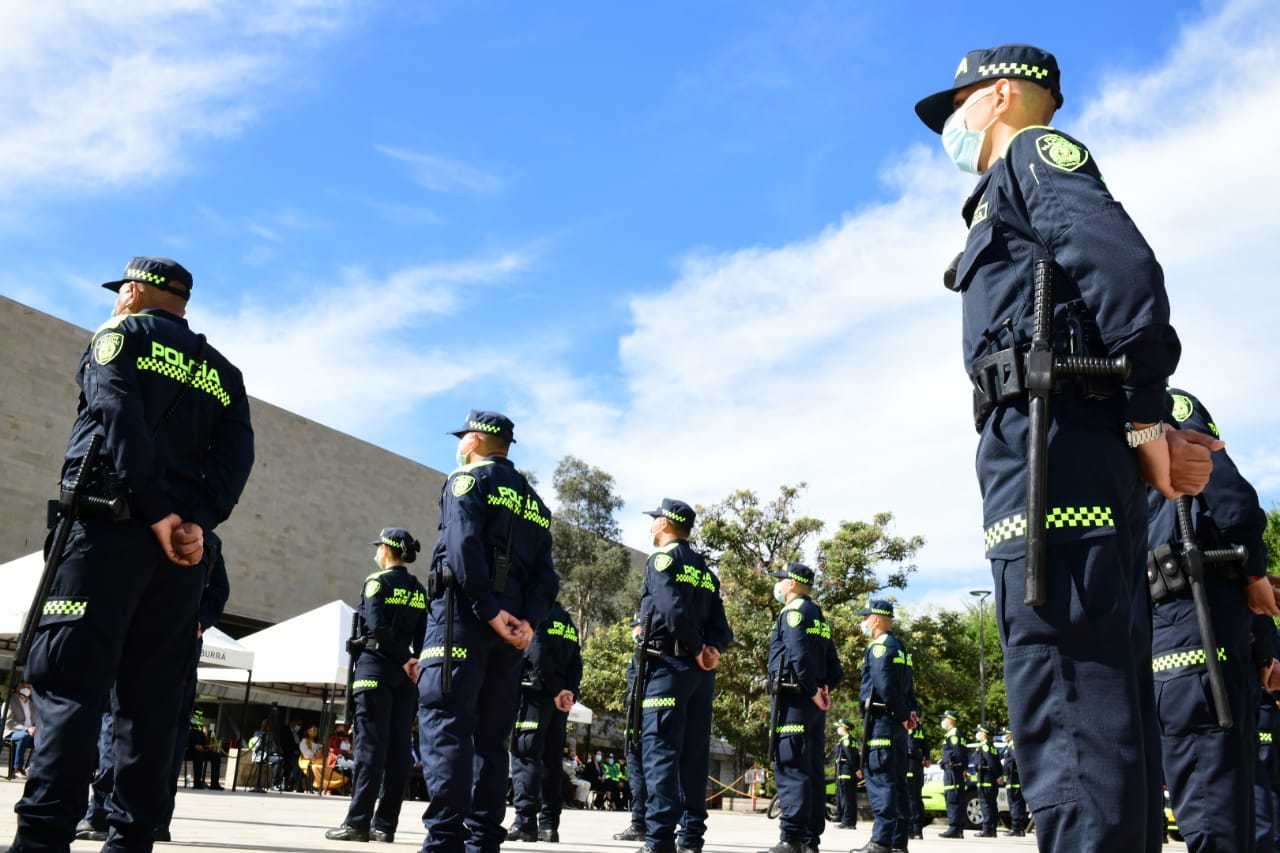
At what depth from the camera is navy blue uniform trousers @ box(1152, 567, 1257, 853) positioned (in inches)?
192

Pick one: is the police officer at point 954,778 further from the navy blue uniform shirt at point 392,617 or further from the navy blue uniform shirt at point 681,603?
the navy blue uniform shirt at point 392,617

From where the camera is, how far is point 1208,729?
16.5ft

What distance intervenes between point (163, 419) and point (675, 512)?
5282 mm

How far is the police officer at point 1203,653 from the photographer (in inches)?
193

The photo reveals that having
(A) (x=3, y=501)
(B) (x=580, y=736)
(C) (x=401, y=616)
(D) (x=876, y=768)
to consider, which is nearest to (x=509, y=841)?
(C) (x=401, y=616)

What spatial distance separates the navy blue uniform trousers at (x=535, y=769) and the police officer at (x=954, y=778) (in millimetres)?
11477

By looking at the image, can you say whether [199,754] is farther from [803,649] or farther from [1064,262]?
[1064,262]

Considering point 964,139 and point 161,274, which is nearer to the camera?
point 964,139

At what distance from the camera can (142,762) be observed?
4.38 m

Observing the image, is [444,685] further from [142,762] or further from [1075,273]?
[1075,273]

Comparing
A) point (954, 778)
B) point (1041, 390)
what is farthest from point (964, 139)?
point (954, 778)

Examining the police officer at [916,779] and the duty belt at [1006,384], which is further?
the police officer at [916,779]

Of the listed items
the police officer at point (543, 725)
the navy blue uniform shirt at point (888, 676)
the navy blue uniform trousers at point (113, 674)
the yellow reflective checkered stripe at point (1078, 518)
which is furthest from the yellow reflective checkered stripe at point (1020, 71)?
the navy blue uniform shirt at point (888, 676)

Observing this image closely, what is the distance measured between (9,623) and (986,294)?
16.1m
